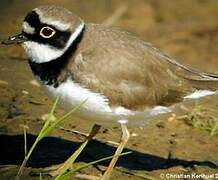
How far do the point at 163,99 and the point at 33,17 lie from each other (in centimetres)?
151

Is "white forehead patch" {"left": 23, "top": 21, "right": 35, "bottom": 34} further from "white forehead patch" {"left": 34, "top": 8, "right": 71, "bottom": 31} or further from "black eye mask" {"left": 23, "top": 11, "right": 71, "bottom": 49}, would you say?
"white forehead patch" {"left": 34, "top": 8, "right": 71, "bottom": 31}

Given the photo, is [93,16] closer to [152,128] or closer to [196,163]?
[152,128]

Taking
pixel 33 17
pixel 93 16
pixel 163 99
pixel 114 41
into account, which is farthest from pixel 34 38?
pixel 93 16

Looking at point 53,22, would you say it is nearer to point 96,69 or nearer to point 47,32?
point 47,32

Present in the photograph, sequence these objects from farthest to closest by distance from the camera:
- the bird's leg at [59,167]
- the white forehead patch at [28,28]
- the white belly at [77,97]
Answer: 1. the bird's leg at [59,167]
2. the white forehead patch at [28,28]
3. the white belly at [77,97]

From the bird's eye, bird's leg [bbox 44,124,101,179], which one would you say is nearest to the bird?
the bird's eye

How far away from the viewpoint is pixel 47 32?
5.61 meters

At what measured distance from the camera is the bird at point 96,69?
5574mm

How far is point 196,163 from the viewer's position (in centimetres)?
651

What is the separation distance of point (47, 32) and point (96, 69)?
1.86ft

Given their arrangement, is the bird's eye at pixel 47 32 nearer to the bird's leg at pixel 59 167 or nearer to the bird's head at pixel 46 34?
the bird's head at pixel 46 34

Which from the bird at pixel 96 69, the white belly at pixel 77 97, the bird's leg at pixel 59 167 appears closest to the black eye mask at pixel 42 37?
the bird at pixel 96 69

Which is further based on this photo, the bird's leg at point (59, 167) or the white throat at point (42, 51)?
the bird's leg at point (59, 167)

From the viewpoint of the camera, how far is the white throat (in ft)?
18.4
